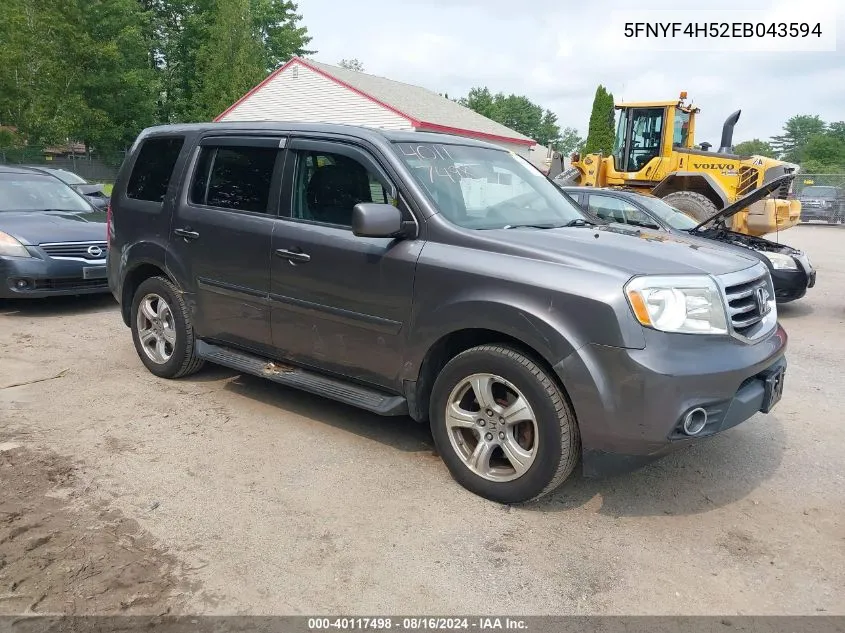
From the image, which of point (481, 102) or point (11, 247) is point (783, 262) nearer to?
point (11, 247)

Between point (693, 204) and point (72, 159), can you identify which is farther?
point (72, 159)

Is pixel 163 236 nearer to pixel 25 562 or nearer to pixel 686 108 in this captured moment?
pixel 25 562

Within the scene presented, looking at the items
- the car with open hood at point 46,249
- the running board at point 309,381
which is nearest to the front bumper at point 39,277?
the car with open hood at point 46,249

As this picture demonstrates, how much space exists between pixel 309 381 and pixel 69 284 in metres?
4.73

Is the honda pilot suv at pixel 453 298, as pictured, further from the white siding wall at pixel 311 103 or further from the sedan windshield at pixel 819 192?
the sedan windshield at pixel 819 192

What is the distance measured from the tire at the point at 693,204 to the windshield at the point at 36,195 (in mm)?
9425

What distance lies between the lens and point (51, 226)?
791 cm

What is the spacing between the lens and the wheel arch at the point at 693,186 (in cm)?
1282

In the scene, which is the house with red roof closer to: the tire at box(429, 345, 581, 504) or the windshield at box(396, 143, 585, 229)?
the windshield at box(396, 143, 585, 229)

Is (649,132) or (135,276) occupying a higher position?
(649,132)

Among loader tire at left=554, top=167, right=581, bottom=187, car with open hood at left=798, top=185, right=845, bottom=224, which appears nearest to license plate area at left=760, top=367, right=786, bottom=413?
loader tire at left=554, top=167, right=581, bottom=187

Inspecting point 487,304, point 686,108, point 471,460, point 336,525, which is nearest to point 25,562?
point 336,525

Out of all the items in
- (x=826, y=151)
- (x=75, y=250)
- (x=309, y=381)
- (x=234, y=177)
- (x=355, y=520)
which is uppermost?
(x=826, y=151)

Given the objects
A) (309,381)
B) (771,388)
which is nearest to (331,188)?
(309,381)
